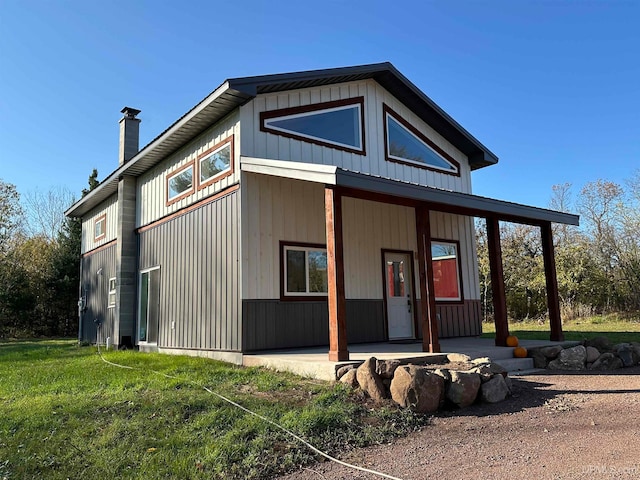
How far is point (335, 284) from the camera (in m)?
5.99

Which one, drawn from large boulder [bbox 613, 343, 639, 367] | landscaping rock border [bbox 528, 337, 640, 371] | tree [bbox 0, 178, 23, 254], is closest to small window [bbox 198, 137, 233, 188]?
landscaping rock border [bbox 528, 337, 640, 371]

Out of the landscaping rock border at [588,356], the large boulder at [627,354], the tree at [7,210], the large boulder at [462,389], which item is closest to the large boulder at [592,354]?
the landscaping rock border at [588,356]

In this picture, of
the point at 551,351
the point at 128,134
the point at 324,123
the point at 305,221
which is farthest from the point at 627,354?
the point at 128,134

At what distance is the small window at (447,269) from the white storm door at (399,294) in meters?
0.93

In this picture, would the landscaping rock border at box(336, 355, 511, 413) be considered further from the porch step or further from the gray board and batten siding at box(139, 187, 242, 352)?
the gray board and batten siding at box(139, 187, 242, 352)

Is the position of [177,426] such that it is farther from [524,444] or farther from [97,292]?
[97,292]

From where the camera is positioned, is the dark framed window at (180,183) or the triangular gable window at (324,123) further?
the dark framed window at (180,183)

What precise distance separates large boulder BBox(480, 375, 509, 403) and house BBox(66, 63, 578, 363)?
1584 millimetres

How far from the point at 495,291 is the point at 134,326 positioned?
27.4 feet

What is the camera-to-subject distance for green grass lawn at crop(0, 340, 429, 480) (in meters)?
3.40

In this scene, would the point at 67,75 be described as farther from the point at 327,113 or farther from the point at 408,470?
the point at 408,470

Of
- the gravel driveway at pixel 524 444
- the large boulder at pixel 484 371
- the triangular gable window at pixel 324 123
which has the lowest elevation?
the gravel driveway at pixel 524 444

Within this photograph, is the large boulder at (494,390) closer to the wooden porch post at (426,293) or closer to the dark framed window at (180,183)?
the wooden porch post at (426,293)

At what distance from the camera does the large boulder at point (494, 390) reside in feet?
16.8
